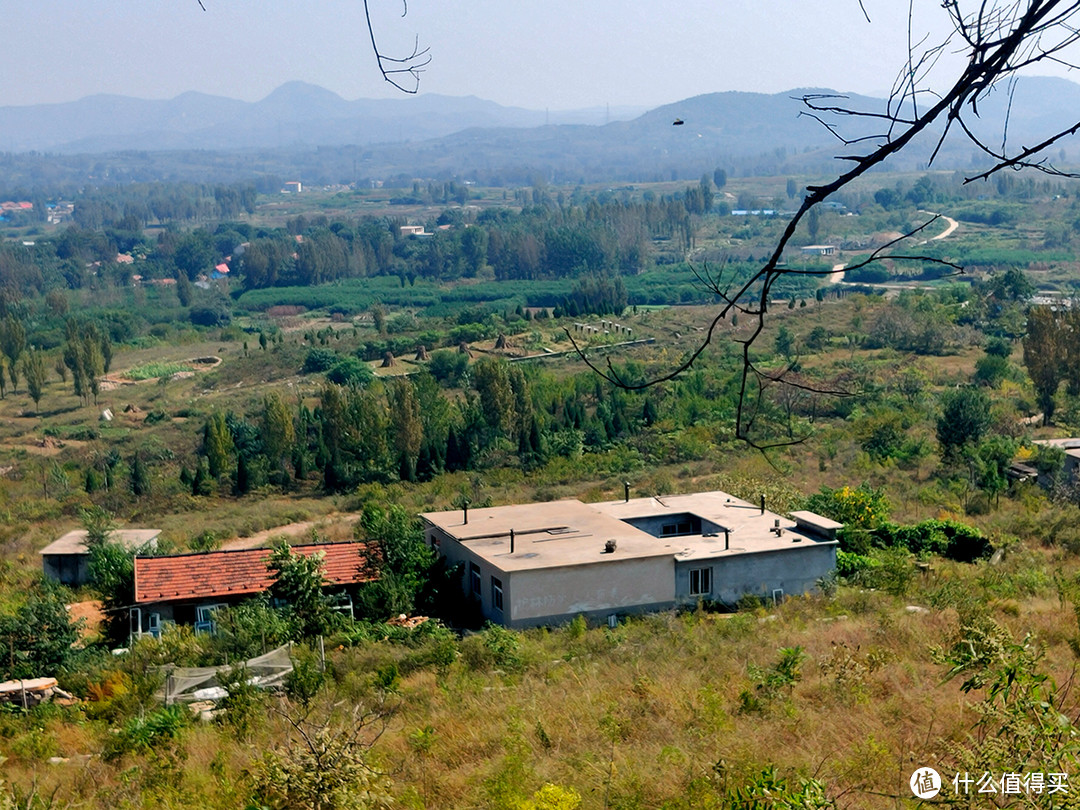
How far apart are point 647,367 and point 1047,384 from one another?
13764 millimetres

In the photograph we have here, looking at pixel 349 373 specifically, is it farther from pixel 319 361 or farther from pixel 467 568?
pixel 467 568

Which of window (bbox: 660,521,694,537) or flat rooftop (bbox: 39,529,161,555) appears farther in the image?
flat rooftop (bbox: 39,529,161,555)

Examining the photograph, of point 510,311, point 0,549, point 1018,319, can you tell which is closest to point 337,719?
point 0,549

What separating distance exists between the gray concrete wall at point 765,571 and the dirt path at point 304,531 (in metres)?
8.44

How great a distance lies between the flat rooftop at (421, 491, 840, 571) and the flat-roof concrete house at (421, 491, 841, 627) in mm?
16

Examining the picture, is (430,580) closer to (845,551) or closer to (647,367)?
(845,551)

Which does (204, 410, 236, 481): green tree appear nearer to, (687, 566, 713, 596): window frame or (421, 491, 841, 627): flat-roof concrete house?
(421, 491, 841, 627): flat-roof concrete house

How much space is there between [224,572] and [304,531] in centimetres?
716

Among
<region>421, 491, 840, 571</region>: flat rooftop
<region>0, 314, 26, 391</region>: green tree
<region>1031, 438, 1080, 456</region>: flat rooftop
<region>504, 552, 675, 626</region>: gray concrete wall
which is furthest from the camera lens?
<region>0, 314, 26, 391</region>: green tree

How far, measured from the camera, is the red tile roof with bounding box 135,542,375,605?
602 inches

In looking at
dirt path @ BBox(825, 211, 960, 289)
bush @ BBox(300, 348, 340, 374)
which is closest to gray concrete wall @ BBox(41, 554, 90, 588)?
bush @ BBox(300, 348, 340, 374)

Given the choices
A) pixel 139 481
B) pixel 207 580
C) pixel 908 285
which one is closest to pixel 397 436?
pixel 139 481

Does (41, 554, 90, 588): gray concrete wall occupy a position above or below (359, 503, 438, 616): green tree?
below

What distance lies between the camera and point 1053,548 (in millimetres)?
16969
